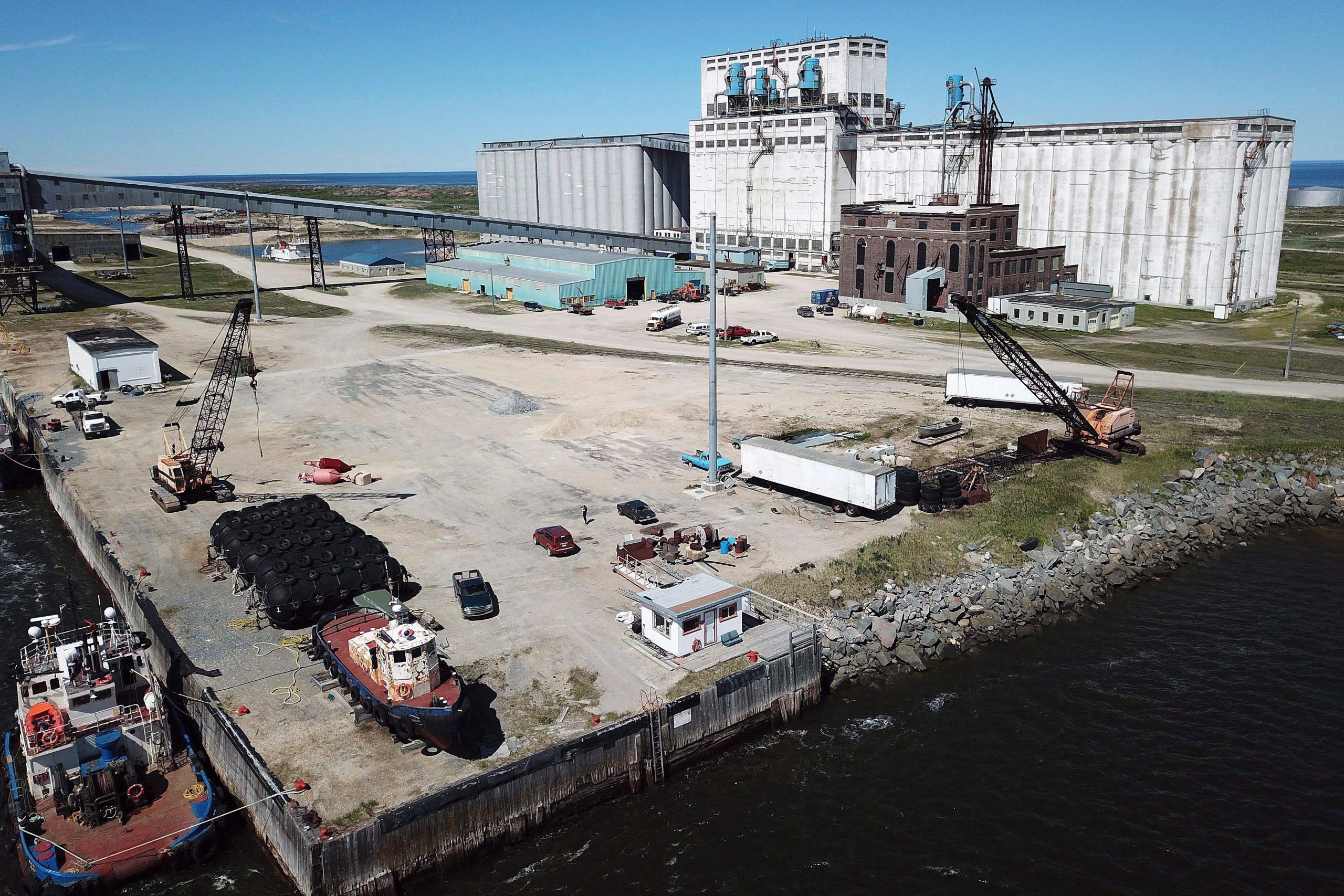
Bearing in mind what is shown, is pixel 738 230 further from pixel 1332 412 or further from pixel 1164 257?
pixel 1332 412

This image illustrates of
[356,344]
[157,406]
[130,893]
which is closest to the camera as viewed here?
[130,893]

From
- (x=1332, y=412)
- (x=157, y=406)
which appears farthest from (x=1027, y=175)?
(x=157, y=406)

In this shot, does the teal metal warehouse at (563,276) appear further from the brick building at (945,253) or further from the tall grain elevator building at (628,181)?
the tall grain elevator building at (628,181)

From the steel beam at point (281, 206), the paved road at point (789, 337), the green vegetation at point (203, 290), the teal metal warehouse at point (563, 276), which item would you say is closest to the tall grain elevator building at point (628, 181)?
the steel beam at point (281, 206)

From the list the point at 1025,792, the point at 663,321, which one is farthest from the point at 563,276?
the point at 1025,792

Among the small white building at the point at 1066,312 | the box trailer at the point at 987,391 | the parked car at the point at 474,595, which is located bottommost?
the parked car at the point at 474,595

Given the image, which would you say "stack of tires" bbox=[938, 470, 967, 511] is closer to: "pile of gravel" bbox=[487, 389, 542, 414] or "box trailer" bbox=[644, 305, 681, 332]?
"pile of gravel" bbox=[487, 389, 542, 414]

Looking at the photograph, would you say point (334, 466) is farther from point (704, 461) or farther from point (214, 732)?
point (214, 732)
